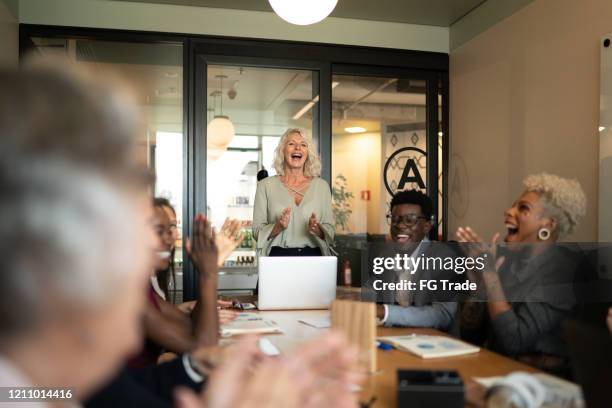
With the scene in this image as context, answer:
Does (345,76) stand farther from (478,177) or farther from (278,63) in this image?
(478,177)

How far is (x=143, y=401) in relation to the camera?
1.11 meters

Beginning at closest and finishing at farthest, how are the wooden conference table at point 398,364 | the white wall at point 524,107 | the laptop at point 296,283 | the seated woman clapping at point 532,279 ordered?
the wooden conference table at point 398,364 → the seated woman clapping at point 532,279 → the laptop at point 296,283 → the white wall at point 524,107

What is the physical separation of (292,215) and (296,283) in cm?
133

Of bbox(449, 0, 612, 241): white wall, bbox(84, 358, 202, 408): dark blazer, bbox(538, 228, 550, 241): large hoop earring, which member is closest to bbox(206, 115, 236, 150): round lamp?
bbox(449, 0, 612, 241): white wall

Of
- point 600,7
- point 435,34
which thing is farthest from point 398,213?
point 435,34

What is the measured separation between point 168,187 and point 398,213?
2.45 metres

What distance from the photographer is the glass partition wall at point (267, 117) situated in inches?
190

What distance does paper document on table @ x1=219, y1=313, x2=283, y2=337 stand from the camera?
2148mm

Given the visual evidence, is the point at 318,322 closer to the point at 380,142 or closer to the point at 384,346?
the point at 384,346

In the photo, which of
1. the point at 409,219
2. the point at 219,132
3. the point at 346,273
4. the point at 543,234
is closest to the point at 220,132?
the point at 219,132

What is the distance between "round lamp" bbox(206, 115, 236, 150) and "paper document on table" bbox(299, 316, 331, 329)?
9.11ft

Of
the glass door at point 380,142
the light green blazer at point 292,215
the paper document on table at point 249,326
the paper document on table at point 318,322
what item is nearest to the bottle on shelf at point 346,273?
the glass door at point 380,142

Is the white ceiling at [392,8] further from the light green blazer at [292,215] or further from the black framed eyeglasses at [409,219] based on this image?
the black framed eyeglasses at [409,219]

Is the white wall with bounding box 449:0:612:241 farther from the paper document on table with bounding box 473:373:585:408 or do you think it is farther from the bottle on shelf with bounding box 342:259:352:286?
the paper document on table with bounding box 473:373:585:408
